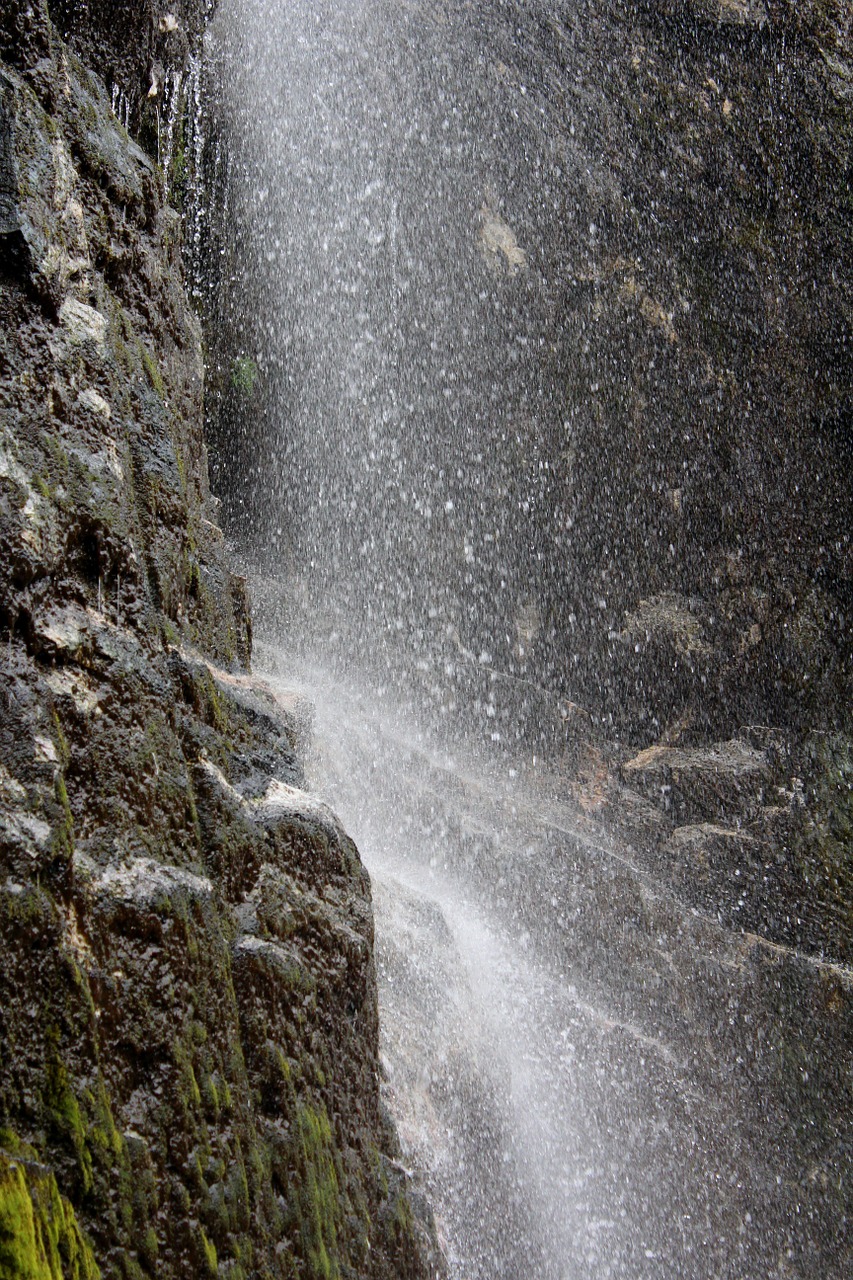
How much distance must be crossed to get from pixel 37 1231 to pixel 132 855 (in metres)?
0.81

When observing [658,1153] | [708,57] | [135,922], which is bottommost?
[658,1153]

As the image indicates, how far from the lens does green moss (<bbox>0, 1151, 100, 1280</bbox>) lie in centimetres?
147

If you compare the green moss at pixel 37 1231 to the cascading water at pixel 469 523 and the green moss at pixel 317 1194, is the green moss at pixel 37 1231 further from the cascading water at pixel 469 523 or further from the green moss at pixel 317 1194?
the cascading water at pixel 469 523

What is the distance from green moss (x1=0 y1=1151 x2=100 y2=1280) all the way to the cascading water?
14.4ft

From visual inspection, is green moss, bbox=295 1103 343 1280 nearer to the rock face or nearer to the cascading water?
the rock face

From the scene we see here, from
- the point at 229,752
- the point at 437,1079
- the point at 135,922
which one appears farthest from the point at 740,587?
the point at 135,922

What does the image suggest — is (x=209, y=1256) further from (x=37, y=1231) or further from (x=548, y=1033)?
(x=548, y=1033)

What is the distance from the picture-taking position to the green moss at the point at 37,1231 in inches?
57.7

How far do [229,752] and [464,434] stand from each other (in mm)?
6929

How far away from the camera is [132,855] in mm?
2172

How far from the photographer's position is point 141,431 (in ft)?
8.85

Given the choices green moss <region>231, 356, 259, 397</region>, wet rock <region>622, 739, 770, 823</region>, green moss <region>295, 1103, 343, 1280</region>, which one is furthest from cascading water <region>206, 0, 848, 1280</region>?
green moss <region>295, 1103, 343, 1280</region>

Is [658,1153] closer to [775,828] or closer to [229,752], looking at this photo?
[775,828]

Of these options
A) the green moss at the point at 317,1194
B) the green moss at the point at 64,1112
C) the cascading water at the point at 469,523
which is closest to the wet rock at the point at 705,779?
the cascading water at the point at 469,523
